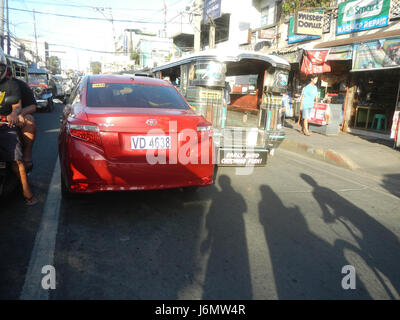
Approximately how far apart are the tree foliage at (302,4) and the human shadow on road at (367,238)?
10359mm

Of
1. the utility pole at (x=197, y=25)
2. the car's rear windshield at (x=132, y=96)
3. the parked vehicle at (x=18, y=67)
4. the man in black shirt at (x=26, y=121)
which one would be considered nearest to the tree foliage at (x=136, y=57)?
the utility pole at (x=197, y=25)

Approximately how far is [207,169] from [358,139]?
8436 mm

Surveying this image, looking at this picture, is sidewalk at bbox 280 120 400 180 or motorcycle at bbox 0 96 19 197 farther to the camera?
sidewalk at bbox 280 120 400 180

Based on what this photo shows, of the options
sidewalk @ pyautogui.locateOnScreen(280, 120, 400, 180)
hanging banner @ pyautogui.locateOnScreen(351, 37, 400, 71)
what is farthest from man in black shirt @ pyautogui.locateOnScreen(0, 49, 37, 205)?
hanging banner @ pyautogui.locateOnScreen(351, 37, 400, 71)

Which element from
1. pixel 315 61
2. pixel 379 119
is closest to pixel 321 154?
pixel 379 119

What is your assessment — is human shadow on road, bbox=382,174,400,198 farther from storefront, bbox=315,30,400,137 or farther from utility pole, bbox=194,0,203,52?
utility pole, bbox=194,0,203,52

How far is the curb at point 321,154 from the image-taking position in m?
7.43

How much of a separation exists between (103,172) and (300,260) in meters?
2.19

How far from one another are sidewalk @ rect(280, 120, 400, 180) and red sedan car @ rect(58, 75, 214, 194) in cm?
470

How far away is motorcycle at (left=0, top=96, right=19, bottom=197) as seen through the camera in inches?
144

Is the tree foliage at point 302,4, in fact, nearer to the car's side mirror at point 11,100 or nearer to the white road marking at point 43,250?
the car's side mirror at point 11,100
